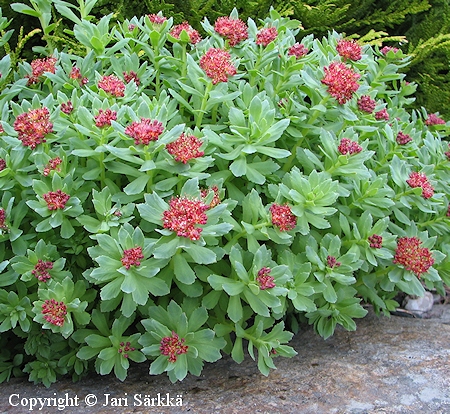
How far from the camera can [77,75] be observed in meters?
2.82

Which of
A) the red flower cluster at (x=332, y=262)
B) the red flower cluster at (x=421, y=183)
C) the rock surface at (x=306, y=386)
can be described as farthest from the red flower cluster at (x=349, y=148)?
the rock surface at (x=306, y=386)

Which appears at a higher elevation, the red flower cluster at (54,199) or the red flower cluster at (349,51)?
the red flower cluster at (349,51)

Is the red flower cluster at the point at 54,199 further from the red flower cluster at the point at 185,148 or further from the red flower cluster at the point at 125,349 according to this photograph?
the red flower cluster at the point at 125,349

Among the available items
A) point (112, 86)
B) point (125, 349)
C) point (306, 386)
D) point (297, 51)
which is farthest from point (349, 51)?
point (125, 349)

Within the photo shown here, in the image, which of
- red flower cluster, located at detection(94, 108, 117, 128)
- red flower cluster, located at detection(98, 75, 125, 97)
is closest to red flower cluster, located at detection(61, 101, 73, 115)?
red flower cluster, located at detection(98, 75, 125, 97)

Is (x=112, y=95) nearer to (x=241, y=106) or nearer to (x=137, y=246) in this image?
(x=241, y=106)

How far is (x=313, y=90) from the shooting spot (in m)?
2.62

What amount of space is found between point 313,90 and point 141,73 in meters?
0.89

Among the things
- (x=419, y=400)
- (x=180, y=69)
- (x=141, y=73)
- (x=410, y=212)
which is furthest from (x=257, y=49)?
(x=419, y=400)

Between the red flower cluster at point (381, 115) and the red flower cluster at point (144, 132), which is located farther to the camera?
the red flower cluster at point (381, 115)

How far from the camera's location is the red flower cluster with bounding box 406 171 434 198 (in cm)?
259

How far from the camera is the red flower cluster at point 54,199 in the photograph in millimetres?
2238

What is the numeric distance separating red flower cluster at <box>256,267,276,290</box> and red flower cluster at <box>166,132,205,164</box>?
1.72 ft

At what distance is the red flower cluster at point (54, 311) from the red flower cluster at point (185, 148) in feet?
2.41
